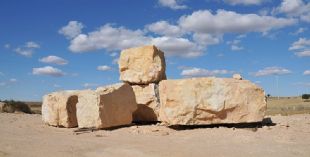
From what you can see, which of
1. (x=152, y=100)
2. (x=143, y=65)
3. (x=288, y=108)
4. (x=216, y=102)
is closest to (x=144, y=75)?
(x=143, y=65)

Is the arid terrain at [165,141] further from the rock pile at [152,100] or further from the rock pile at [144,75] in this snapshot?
the rock pile at [144,75]

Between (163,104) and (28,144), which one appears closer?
(28,144)

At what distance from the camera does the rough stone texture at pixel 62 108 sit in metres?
13.1

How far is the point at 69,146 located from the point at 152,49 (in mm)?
4946

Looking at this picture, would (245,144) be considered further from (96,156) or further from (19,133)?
(19,133)

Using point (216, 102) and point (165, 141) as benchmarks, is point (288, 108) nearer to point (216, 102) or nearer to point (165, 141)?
point (216, 102)

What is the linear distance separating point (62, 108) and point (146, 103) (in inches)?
99.2

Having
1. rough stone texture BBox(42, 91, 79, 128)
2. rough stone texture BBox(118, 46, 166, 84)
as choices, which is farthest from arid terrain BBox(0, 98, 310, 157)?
rough stone texture BBox(118, 46, 166, 84)

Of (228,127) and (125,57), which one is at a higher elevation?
(125,57)

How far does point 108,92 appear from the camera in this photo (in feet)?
38.9

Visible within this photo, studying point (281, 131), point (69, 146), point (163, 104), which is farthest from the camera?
point (163, 104)

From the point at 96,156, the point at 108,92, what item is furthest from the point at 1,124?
the point at 96,156

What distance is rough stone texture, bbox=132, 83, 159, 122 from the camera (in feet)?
43.3

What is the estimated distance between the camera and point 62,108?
13180mm
